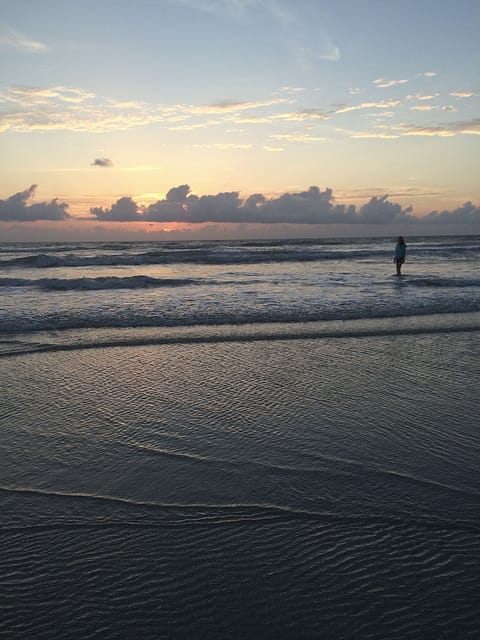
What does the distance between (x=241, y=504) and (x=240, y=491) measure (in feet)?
0.64

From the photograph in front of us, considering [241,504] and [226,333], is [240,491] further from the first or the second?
[226,333]

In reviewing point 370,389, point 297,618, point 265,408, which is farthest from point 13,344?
point 297,618

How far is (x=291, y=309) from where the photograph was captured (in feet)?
45.6

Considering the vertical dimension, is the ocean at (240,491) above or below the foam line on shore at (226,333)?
below

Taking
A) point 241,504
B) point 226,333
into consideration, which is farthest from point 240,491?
point 226,333

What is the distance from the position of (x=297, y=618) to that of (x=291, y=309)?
1153 centimetres

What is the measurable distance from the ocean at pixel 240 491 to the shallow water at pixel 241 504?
14mm

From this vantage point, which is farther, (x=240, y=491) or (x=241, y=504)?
(x=240, y=491)

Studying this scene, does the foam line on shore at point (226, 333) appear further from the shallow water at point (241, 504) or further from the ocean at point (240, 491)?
the shallow water at point (241, 504)

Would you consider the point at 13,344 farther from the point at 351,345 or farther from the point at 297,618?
the point at 297,618

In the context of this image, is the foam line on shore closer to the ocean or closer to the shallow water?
the ocean

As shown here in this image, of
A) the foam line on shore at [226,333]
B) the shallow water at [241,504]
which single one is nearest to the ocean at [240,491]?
the shallow water at [241,504]

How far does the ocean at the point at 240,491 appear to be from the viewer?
2656mm

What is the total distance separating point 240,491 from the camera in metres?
3.91
